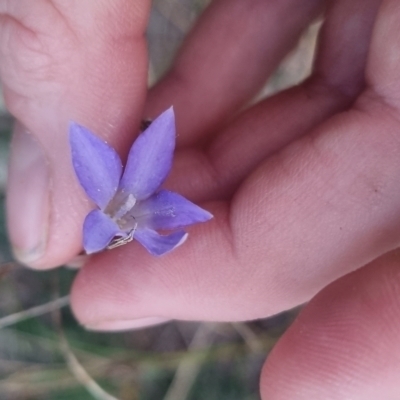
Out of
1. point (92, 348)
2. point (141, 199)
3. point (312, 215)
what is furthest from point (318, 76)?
point (92, 348)

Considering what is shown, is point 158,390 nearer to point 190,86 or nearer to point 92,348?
point 92,348

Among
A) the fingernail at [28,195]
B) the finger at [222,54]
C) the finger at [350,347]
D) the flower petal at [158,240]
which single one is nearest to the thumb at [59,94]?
the fingernail at [28,195]

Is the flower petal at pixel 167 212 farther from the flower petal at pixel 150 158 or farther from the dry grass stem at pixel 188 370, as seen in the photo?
the dry grass stem at pixel 188 370

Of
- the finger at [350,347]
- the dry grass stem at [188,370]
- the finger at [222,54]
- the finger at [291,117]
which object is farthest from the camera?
the dry grass stem at [188,370]

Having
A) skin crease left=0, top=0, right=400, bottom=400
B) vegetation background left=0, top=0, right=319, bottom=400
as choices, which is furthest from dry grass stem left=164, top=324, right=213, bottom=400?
skin crease left=0, top=0, right=400, bottom=400

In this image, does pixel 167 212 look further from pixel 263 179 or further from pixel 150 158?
pixel 263 179

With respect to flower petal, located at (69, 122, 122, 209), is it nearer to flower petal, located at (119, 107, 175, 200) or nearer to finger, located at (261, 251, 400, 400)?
flower petal, located at (119, 107, 175, 200)

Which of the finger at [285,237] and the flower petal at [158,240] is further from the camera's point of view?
the finger at [285,237]
